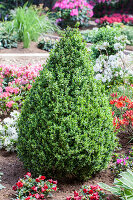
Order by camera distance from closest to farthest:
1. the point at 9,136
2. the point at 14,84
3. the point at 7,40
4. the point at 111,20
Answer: the point at 9,136, the point at 14,84, the point at 7,40, the point at 111,20

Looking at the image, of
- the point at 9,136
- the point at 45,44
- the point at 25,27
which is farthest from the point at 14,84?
the point at 45,44

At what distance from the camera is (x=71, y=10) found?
39.6 ft

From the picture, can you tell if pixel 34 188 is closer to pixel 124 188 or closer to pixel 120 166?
pixel 124 188

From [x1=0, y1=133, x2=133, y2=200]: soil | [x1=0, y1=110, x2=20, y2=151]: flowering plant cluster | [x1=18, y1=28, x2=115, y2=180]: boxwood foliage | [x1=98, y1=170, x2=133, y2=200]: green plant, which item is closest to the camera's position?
[x1=98, y1=170, x2=133, y2=200]: green plant

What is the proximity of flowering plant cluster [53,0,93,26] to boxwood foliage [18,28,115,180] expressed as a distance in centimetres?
1018

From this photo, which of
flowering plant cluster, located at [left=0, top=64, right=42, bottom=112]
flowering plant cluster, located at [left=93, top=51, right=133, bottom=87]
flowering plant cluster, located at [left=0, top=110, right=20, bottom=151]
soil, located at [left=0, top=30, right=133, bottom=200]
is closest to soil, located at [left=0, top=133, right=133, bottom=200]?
soil, located at [left=0, top=30, right=133, bottom=200]

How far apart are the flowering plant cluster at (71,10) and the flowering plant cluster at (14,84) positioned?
745cm

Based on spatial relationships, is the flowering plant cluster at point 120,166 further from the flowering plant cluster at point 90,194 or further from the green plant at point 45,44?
the green plant at point 45,44

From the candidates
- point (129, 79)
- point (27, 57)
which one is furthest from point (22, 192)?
point (27, 57)

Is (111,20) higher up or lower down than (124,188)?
higher up

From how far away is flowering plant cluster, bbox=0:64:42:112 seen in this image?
4434mm

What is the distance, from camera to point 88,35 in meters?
10.1

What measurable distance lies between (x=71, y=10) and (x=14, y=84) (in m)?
8.26

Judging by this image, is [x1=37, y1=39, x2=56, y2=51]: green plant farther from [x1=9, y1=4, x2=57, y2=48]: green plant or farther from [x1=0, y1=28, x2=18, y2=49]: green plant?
[x1=0, y1=28, x2=18, y2=49]: green plant
